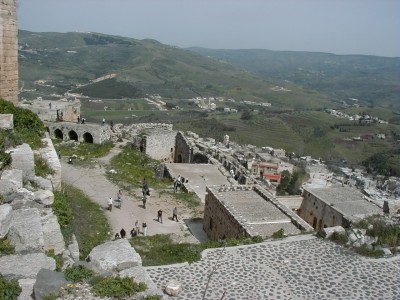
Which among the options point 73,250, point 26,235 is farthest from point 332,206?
point 26,235

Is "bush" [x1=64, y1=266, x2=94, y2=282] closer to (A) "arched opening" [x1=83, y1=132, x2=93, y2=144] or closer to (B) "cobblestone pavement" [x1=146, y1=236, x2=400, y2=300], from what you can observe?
(B) "cobblestone pavement" [x1=146, y1=236, x2=400, y2=300]

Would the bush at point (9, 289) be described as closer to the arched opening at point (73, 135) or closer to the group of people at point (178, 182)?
the group of people at point (178, 182)

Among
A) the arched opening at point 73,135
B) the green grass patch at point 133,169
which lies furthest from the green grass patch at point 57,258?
the arched opening at point 73,135

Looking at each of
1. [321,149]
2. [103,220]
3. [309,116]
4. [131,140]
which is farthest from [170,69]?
[103,220]

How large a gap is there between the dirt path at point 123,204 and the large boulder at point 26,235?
6202mm

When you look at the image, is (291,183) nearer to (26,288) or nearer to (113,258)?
(113,258)

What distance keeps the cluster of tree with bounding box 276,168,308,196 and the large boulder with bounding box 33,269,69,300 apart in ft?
72.2

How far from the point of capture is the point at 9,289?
19.3ft

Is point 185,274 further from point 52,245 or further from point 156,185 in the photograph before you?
point 156,185

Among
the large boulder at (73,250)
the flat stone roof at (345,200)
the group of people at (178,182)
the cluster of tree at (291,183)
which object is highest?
the large boulder at (73,250)

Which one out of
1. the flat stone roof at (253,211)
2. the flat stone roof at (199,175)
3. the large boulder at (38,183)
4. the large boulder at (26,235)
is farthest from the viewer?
the flat stone roof at (199,175)

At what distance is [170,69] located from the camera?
177625 mm

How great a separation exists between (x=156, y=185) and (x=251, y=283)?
12760 mm

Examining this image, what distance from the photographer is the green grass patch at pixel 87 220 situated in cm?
1209
